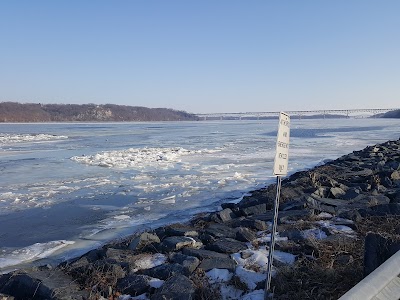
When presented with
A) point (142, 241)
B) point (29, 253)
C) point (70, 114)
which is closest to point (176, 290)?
point (142, 241)

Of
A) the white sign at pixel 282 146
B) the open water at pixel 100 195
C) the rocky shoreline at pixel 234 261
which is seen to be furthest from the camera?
the open water at pixel 100 195

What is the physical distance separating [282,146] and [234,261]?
1.66 m

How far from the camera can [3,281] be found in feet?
13.6

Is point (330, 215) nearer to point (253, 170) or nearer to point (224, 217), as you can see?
point (224, 217)

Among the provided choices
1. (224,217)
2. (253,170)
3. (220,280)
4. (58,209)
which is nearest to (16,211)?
(58,209)

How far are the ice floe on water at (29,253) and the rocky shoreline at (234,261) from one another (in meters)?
0.97

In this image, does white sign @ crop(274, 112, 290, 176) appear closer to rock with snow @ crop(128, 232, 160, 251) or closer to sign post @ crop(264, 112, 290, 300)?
sign post @ crop(264, 112, 290, 300)

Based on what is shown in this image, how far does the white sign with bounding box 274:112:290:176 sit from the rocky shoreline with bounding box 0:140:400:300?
103 cm

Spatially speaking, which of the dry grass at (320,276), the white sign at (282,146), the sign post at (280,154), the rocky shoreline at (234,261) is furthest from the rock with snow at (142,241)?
the white sign at (282,146)

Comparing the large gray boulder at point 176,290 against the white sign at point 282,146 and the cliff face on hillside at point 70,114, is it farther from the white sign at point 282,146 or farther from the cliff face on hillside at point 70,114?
the cliff face on hillside at point 70,114

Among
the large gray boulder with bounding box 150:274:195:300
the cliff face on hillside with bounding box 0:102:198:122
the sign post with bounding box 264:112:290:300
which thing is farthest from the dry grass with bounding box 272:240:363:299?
the cliff face on hillside with bounding box 0:102:198:122

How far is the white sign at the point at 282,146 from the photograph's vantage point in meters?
3.28

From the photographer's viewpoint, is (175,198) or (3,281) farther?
(175,198)

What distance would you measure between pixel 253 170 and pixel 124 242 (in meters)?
8.93
